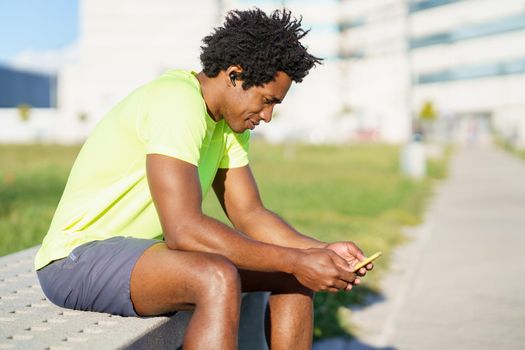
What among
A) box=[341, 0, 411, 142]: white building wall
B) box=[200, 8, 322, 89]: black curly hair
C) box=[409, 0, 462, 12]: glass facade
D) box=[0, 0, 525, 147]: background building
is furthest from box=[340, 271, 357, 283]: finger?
box=[409, 0, 462, 12]: glass facade

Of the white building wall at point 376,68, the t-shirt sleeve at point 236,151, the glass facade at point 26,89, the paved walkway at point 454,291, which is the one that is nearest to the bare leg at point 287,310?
the t-shirt sleeve at point 236,151

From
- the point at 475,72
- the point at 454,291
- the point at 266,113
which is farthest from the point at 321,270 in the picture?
the point at 475,72

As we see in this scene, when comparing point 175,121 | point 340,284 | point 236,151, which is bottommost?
point 340,284

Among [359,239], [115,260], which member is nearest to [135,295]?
[115,260]

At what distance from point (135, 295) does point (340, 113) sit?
229 ft

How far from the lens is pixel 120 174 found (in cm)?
271

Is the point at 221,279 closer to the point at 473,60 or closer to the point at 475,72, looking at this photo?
the point at 473,60

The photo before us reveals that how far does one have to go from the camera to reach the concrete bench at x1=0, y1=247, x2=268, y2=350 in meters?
2.21

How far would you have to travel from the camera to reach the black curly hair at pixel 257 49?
2.73 meters

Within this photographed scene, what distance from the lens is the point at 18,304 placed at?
9.13 feet

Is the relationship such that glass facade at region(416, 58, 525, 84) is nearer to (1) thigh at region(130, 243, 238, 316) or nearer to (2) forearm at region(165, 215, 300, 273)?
(2) forearm at region(165, 215, 300, 273)

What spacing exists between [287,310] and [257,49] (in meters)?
0.86

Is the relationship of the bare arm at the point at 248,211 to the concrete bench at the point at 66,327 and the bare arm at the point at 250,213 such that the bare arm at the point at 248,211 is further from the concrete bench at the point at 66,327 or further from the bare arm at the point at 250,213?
the concrete bench at the point at 66,327

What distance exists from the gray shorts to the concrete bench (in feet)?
0.11
